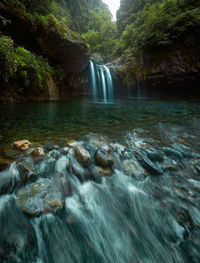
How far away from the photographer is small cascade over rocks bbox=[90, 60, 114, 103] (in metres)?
13.5

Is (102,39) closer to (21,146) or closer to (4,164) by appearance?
(21,146)

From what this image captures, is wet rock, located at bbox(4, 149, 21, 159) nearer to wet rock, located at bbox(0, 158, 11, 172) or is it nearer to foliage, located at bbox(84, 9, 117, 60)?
wet rock, located at bbox(0, 158, 11, 172)

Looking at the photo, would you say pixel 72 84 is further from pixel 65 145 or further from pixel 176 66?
pixel 65 145

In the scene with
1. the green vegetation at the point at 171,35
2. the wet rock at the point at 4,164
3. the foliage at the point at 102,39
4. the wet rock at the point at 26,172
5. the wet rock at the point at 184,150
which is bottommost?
the wet rock at the point at 184,150

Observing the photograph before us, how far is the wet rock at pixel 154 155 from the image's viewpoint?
2.00 meters

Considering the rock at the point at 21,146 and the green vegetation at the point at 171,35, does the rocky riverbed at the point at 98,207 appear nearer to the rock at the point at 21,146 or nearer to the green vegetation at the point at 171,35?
the rock at the point at 21,146

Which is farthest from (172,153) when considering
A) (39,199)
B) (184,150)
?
(39,199)

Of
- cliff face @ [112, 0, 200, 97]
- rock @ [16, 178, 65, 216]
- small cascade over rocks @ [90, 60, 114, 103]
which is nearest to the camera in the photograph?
rock @ [16, 178, 65, 216]

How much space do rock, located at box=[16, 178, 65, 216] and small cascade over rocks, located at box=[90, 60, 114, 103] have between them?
505 inches

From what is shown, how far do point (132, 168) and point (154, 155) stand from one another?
545 mm

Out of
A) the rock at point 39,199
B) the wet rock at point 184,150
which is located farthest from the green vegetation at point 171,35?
the rock at point 39,199

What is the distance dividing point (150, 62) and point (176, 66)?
2.17 meters

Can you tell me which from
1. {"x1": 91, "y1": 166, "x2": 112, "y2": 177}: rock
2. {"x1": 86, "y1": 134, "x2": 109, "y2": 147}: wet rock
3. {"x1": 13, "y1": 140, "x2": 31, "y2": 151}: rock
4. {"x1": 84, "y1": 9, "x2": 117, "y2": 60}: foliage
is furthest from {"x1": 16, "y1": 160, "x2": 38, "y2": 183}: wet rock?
{"x1": 84, "y1": 9, "x2": 117, "y2": 60}: foliage

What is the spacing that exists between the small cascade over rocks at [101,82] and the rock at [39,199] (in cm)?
1282
